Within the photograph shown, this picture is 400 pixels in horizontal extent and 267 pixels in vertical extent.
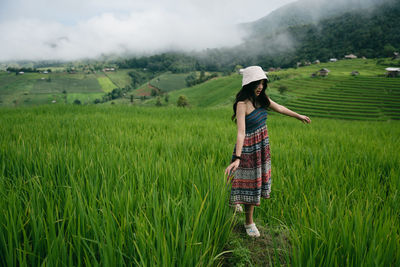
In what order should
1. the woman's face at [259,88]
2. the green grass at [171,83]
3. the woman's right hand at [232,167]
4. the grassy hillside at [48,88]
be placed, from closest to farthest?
the woman's right hand at [232,167]
the woman's face at [259,88]
the grassy hillside at [48,88]
the green grass at [171,83]

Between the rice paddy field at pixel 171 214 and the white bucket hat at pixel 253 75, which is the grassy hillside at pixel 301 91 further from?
the white bucket hat at pixel 253 75

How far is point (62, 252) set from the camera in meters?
0.98

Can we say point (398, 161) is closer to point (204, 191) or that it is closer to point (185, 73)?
point (204, 191)

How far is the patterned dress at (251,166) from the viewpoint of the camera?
5.84 feet

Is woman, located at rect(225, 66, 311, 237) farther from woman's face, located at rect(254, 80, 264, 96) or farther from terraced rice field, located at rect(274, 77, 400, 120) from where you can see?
terraced rice field, located at rect(274, 77, 400, 120)

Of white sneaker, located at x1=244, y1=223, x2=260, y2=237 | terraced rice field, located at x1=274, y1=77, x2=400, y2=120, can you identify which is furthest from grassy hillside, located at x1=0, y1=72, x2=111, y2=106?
white sneaker, located at x1=244, y1=223, x2=260, y2=237

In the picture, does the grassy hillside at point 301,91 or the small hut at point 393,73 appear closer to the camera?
the grassy hillside at point 301,91

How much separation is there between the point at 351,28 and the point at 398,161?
148545 millimetres

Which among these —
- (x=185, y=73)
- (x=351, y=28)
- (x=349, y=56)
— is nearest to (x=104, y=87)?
(x=185, y=73)

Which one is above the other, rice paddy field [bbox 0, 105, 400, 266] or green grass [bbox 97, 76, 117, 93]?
green grass [bbox 97, 76, 117, 93]

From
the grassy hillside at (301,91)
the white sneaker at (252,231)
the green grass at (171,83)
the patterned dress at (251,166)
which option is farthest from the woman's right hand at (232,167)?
the green grass at (171,83)

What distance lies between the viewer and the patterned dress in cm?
178

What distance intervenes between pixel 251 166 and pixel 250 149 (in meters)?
0.15

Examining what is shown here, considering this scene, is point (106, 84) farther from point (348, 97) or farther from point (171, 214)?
point (171, 214)
